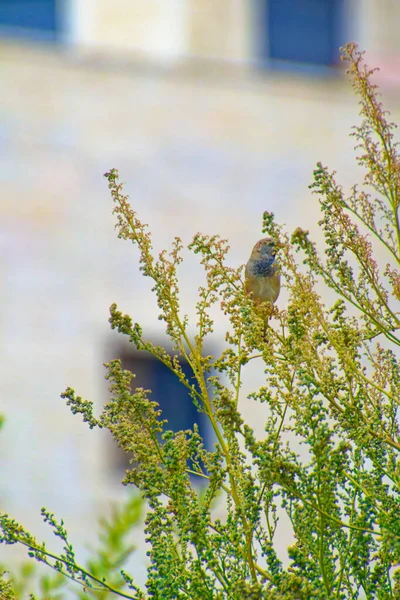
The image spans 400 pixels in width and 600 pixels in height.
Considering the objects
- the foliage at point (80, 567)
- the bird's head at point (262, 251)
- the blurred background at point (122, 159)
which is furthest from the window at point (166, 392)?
the bird's head at point (262, 251)

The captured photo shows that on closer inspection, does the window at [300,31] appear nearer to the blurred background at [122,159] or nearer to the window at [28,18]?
the blurred background at [122,159]

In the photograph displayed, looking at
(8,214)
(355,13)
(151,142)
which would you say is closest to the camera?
(8,214)

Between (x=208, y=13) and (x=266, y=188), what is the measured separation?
134cm

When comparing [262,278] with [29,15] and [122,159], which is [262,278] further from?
[29,15]

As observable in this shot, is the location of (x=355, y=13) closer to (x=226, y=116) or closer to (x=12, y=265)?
(x=226, y=116)

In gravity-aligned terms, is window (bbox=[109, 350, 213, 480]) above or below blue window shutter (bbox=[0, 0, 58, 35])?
below

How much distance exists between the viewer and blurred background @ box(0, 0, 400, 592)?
267 inches

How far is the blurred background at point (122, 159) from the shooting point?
22.2ft

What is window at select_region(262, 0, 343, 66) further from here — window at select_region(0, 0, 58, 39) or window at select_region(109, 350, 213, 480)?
window at select_region(109, 350, 213, 480)

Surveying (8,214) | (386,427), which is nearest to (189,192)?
(8,214)

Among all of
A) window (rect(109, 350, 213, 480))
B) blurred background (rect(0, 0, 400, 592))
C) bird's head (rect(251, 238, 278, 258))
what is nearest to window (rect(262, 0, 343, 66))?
blurred background (rect(0, 0, 400, 592))

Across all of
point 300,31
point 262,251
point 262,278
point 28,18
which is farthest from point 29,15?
point 262,278

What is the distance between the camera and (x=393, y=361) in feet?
5.61

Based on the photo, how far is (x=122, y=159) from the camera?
7320mm
